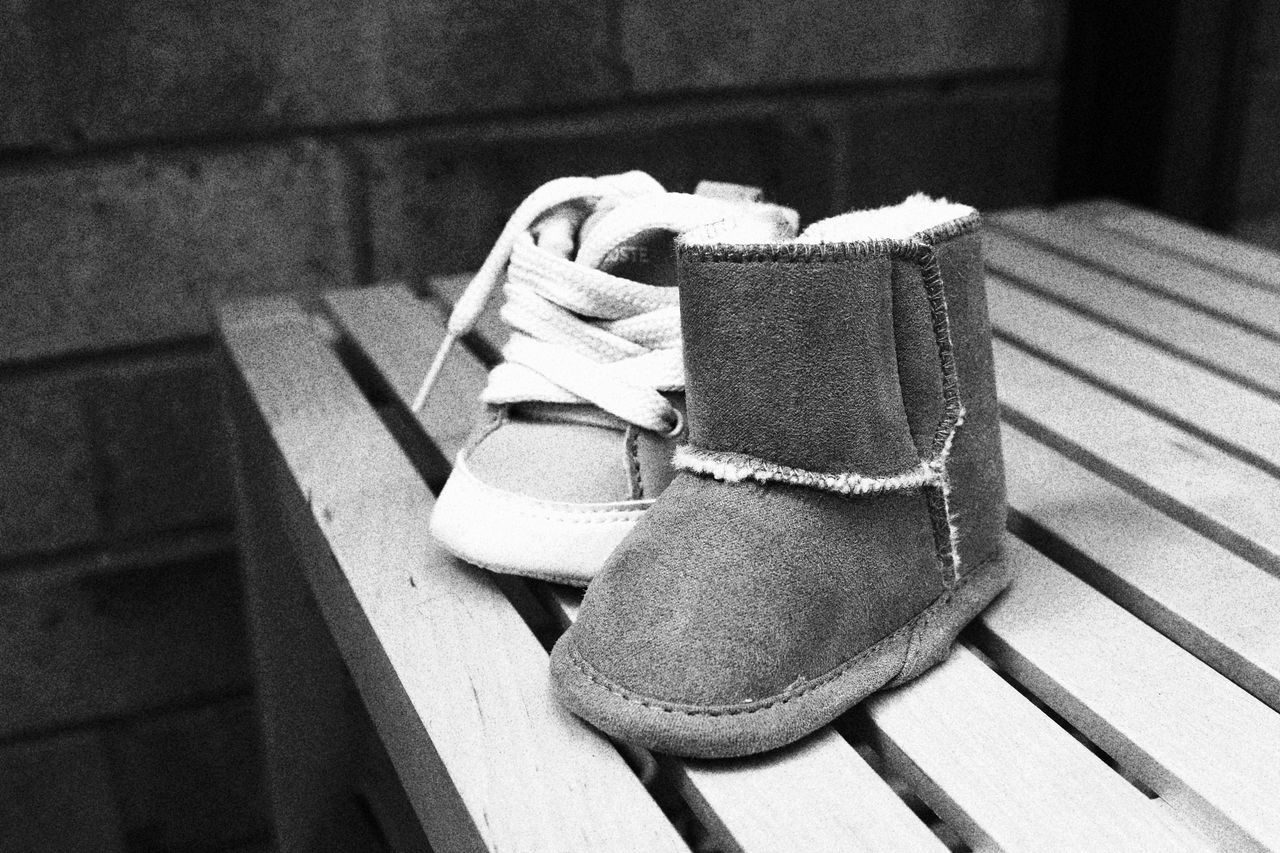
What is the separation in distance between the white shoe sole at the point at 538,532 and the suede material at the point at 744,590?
52 mm

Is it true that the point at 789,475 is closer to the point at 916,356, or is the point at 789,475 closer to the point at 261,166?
the point at 916,356

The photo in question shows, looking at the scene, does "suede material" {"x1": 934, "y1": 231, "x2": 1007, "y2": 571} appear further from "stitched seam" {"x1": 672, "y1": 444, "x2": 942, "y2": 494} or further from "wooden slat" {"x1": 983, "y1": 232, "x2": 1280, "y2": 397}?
"wooden slat" {"x1": 983, "y1": 232, "x2": 1280, "y2": 397}

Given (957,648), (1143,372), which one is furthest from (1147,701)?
(1143,372)

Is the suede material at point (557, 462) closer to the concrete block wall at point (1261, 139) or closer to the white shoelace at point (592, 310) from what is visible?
the white shoelace at point (592, 310)

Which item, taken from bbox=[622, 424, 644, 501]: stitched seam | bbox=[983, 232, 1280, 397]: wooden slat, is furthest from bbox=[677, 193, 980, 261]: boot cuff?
bbox=[983, 232, 1280, 397]: wooden slat

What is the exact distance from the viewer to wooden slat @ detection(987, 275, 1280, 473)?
77cm

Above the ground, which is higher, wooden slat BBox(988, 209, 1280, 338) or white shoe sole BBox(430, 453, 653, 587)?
white shoe sole BBox(430, 453, 653, 587)

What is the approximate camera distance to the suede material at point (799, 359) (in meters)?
0.50

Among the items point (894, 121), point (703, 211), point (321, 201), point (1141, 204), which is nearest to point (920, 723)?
point (703, 211)

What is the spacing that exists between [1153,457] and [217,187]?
824mm

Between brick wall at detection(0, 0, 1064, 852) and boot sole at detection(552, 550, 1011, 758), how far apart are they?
0.77 metres

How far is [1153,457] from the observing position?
742mm

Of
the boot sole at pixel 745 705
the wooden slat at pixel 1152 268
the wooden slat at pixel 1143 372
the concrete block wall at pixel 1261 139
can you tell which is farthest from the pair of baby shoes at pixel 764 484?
the concrete block wall at pixel 1261 139

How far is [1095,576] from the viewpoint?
2.09 ft
